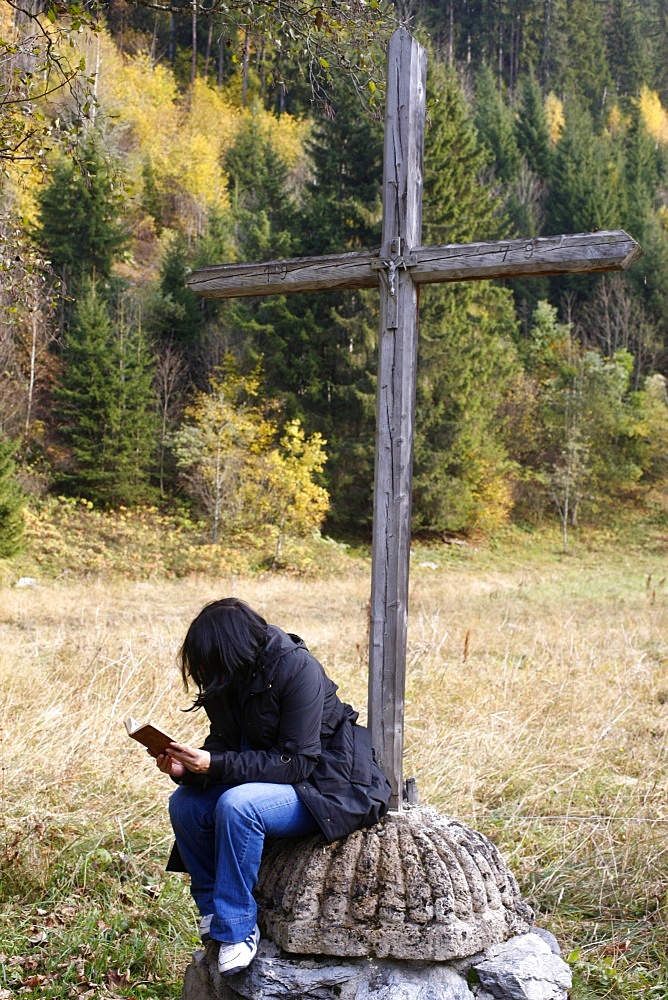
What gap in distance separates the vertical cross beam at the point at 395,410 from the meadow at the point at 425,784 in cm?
120

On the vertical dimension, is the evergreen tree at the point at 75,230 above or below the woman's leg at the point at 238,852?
above

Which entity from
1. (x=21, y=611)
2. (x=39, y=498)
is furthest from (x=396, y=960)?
(x=39, y=498)

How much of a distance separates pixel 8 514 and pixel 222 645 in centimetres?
1661

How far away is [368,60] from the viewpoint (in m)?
4.04

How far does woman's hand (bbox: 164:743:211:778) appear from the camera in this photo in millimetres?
2611

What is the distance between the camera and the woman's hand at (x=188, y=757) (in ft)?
8.57

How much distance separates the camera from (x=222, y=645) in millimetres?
2611

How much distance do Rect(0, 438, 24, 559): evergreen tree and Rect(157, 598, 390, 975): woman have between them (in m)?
16.2

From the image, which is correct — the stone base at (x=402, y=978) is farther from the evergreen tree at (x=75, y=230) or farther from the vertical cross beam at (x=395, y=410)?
the evergreen tree at (x=75, y=230)

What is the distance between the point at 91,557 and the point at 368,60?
16580 mm

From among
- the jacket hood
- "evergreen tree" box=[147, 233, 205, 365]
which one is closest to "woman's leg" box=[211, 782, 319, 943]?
the jacket hood

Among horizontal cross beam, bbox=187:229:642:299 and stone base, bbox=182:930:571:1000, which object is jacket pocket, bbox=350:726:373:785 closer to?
stone base, bbox=182:930:571:1000

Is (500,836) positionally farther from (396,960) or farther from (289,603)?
(289,603)

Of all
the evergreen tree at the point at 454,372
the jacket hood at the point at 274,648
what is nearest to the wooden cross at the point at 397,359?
the jacket hood at the point at 274,648
